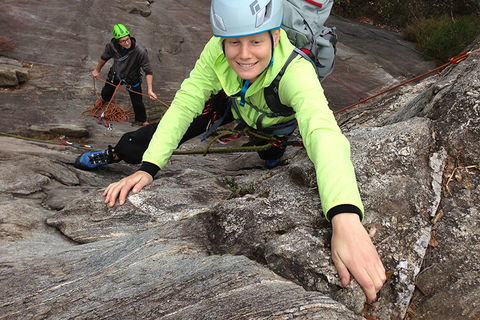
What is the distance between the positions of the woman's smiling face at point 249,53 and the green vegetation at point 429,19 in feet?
46.3

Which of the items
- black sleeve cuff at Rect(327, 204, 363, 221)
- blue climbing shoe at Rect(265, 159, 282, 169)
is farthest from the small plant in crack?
black sleeve cuff at Rect(327, 204, 363, 221)

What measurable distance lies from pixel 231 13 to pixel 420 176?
1978mm

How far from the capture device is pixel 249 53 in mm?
2969

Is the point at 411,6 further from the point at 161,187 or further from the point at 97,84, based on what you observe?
the point at 161,187

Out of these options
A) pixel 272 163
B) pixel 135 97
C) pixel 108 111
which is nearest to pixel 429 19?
pixel 135 97

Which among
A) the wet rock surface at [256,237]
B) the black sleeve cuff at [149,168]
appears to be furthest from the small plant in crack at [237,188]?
the black sleeve cuff at [149,168]

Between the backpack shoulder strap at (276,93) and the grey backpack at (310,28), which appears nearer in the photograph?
the backpack shoulder strap at (276,93)

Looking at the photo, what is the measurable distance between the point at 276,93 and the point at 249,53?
20.3 inches

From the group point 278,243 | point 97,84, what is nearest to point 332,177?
point 278,243

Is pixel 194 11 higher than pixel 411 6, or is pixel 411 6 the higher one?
pixel 411 6

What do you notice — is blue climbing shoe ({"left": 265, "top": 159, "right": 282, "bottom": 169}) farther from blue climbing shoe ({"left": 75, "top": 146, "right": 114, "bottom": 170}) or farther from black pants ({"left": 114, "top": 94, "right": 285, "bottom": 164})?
blue climbing shoe ({"left": 75, "top": 146, "right": 114, "bottom": 170})

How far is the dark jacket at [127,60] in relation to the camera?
8.82 meters

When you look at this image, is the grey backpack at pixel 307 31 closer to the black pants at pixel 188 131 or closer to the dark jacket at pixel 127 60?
the black pants at pixel 188 131

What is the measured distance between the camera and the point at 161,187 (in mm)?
3994
